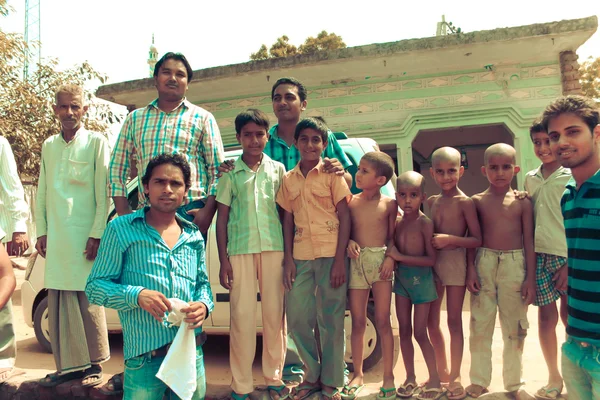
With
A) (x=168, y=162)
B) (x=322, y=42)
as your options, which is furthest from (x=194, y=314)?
(x=322, y=42)

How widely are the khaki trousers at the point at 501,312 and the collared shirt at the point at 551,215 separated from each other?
0.59ft

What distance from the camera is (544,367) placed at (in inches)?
159

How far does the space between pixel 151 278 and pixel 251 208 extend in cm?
82

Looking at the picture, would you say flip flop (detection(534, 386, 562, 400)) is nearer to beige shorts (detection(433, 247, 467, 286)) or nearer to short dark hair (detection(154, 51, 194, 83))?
beige shorts (detection(433, 247, 467, 286))

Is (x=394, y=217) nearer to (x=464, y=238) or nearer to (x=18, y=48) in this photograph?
(x=464, y=238)

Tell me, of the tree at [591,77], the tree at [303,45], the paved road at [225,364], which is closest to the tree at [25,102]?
the paved road at [225,364]

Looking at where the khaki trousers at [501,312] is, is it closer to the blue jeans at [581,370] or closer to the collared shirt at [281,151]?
the blue jeans at [581,370]

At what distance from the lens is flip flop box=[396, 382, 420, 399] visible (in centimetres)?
281

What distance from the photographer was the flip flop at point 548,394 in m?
2.74

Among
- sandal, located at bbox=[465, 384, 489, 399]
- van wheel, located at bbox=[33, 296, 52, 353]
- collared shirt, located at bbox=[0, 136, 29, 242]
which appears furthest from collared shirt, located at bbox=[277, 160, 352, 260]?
van wheel, located at bbox=[33, 296, 52, 353]

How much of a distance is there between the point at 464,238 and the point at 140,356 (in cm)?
191

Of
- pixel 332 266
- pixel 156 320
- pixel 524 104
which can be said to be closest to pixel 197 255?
pixel 156 320

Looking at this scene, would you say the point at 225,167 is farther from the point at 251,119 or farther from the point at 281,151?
the point at 281,151

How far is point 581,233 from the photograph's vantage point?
1.91 metres
